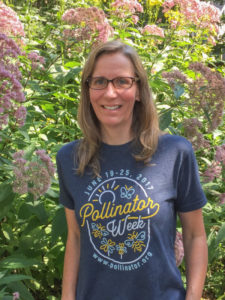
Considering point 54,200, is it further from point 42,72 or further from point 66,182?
point 42,72

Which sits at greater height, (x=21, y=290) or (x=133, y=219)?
(x=133, y=219)

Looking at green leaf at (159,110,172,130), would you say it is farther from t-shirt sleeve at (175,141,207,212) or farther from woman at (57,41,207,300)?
t-shirt sleeve at (175,141,207,212)

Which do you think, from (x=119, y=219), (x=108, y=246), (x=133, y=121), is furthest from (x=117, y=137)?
(x=108, y=246)

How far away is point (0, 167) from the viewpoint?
2232 millimetres

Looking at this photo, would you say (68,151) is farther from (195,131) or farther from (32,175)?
(195,131)

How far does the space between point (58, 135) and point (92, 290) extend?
1783 millimetres

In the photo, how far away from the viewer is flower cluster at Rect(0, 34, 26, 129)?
226 cm

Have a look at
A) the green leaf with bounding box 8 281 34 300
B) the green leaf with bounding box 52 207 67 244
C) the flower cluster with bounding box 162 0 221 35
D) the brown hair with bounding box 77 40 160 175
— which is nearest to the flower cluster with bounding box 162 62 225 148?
the brown hair with bounding box 77 40 160 175

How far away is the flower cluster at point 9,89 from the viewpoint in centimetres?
226

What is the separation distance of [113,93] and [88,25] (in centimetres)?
205

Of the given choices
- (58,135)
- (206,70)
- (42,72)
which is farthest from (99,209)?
A: (42,72)

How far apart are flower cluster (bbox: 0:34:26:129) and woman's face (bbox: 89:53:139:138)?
2.13ft

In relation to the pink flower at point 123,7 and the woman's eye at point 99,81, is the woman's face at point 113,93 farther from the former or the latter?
the pink flower at point 123,7

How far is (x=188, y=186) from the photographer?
1.79 metres
